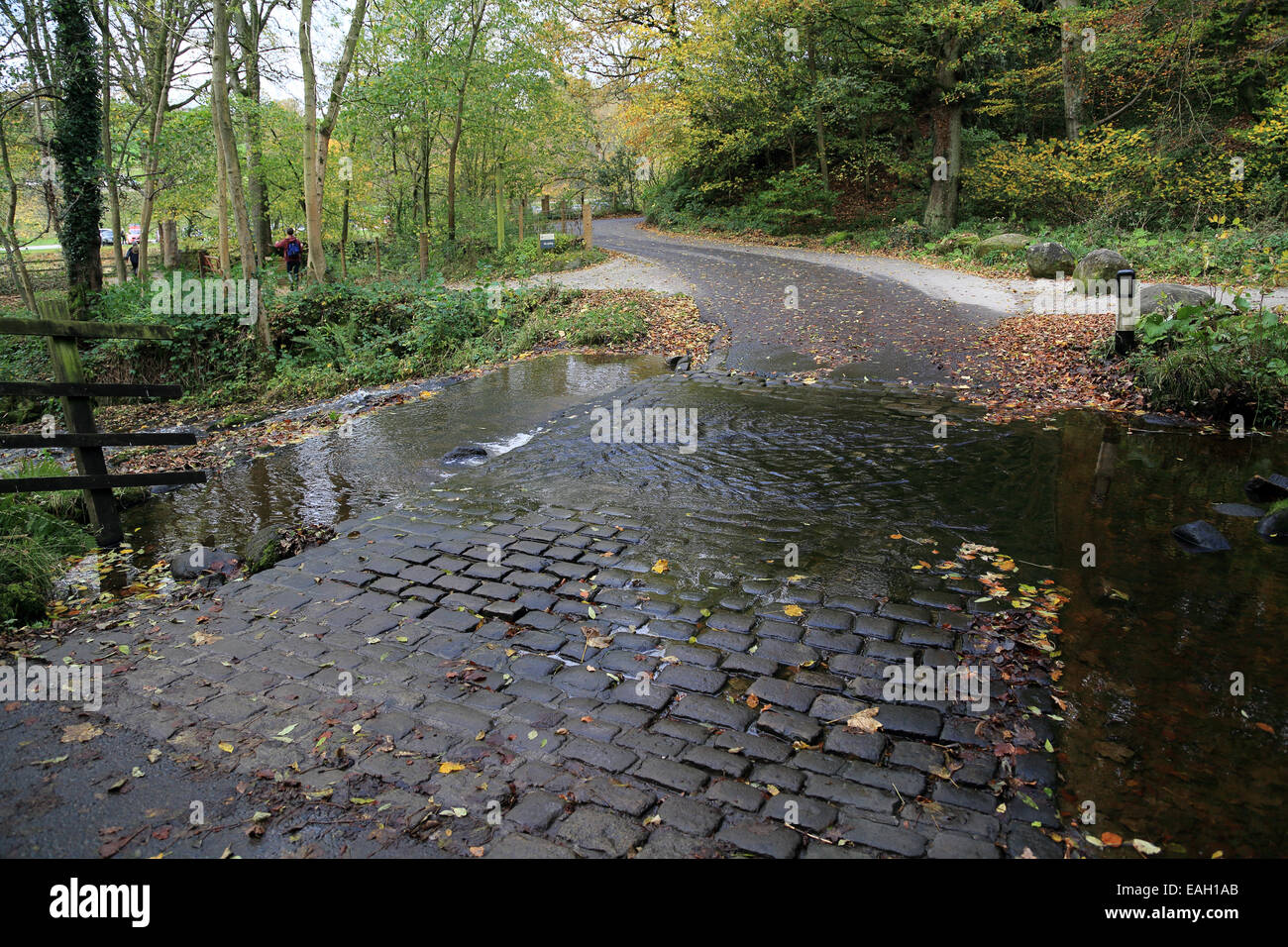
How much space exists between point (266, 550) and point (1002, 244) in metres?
17.8

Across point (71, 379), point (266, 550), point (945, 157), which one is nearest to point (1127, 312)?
point (266, 550)

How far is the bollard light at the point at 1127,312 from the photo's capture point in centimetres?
919

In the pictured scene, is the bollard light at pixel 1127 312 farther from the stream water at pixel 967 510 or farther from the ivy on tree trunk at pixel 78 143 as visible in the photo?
the ivy on tree trunk at pixel 78 143

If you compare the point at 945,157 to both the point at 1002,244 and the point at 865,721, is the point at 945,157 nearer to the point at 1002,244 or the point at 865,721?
the point at 1002,244

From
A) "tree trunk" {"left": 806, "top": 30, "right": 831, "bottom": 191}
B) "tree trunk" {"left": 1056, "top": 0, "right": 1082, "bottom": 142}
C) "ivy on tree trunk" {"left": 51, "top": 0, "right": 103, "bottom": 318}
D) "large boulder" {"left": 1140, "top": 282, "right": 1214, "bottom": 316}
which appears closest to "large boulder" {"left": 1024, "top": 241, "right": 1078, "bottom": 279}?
"large boulder" {"left": 1140, "top": 282, "right": 1214, "bottom": 316}

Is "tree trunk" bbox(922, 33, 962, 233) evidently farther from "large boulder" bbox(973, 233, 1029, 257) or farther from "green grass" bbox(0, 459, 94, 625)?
"green grass" bbox(0, 459, 94, 625)

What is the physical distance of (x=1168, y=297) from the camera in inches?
380

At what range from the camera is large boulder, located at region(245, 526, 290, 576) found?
218 inches

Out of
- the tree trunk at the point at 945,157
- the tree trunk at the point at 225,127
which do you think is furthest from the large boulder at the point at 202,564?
the tree trunk at the point at 945,157

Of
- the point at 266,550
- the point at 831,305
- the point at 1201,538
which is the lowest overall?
the point at 266,550

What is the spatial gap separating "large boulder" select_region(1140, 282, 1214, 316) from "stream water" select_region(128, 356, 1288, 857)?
238 cm

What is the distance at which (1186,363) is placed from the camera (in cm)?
841
